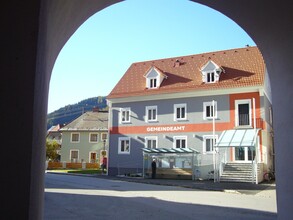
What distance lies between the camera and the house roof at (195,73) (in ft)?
110

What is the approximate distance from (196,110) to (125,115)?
8.08m

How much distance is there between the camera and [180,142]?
3488 centimetres

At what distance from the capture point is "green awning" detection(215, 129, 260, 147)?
28.1 m

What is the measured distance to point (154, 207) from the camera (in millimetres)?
12867

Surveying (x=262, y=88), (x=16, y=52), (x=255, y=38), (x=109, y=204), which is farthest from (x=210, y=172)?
(x=16, y=52)

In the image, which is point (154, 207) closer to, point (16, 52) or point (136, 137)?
point (16, 52)

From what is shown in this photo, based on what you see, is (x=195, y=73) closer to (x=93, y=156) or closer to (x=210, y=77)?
(x=210, y=77)

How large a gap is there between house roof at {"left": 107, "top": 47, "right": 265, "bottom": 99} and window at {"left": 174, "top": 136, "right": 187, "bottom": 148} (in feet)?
15.0

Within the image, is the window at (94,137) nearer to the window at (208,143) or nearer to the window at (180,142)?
the window at (180,142)

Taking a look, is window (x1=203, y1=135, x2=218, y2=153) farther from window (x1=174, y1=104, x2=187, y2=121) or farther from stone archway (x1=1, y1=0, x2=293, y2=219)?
stone archway (x1=1, y1=0, x2=293, y2=219)

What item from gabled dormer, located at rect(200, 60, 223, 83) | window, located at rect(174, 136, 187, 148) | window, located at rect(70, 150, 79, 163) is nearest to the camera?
window, located at rect(174, 136, 187, 148)

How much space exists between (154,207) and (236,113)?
68.6ft

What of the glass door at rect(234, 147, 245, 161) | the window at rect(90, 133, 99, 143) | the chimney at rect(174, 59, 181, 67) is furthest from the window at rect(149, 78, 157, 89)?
the window at rect(90, 133, 99, 143)

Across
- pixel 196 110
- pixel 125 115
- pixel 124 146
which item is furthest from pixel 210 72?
pixel 124 146
